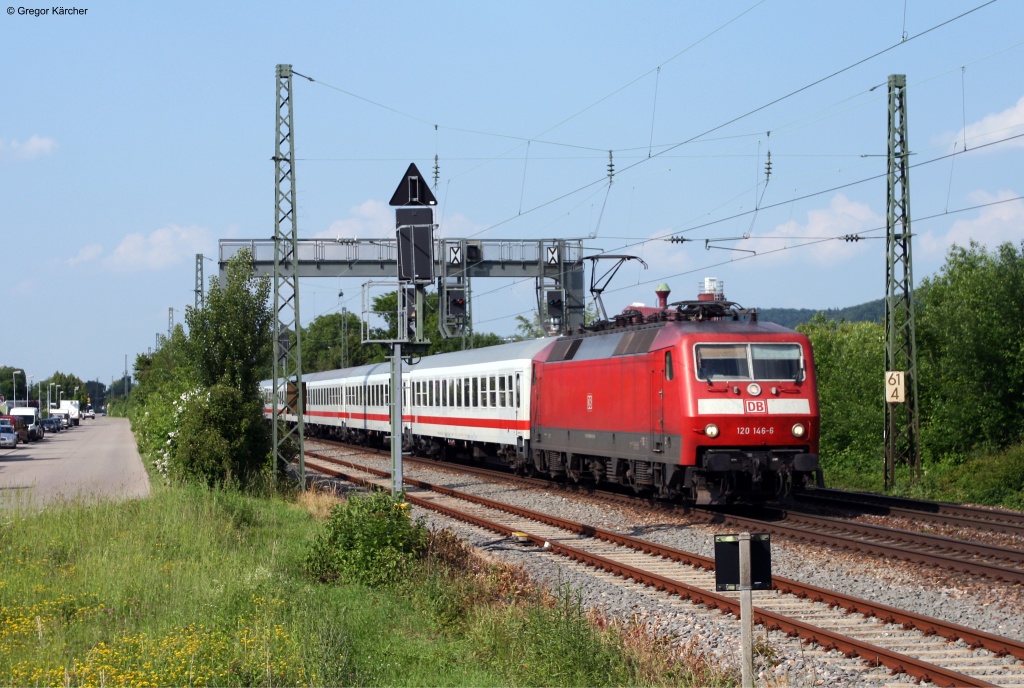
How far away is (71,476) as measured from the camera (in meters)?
30.3

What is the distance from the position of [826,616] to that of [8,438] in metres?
53.5

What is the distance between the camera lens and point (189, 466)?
22.9 m

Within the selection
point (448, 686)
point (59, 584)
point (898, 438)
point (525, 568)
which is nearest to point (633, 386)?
point (525, 568)

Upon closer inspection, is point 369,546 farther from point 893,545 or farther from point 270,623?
point 893,545

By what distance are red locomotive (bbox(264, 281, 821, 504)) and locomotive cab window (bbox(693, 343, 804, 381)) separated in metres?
0.02

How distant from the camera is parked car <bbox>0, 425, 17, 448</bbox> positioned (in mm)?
56475

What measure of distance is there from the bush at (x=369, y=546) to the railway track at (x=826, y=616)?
108 inches

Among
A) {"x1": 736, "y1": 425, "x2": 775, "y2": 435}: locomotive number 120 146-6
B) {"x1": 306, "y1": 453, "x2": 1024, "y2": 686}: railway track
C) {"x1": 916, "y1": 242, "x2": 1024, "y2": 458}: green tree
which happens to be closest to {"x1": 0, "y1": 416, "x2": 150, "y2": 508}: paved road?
{"x1": 306, "y1": 453, "x2": 1024, "y2": 686}: railway track

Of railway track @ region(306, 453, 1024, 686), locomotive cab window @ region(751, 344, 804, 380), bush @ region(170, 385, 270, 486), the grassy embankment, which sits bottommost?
railway track @ region(306, 453, 1024, 686)

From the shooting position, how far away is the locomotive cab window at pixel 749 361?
61.2 feet

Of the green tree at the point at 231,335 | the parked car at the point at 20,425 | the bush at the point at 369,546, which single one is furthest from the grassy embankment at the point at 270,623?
the parked car at the point at 20,425

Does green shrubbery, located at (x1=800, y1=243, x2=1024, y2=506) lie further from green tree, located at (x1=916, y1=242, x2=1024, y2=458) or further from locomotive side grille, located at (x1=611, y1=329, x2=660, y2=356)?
locomotive side grille, located at (x1=611, y1=329, x2=660, y2=356)

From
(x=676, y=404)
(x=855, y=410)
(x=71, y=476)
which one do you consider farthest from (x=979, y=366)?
(x=71, y=476)

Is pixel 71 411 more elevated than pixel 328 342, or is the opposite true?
pixel 328 342
